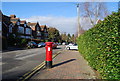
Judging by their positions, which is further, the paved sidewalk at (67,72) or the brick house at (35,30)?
the brick house at (35,30)

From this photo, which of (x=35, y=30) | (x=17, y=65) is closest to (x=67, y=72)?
(x=17, y=65)

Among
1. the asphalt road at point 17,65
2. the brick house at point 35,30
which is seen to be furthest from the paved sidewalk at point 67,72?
the brick house at point 35,30

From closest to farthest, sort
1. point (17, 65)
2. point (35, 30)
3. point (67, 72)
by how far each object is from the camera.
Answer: point (67, 72) → point (17, 65) → point (35, 30)

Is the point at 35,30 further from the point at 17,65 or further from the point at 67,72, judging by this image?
the point at 67,72

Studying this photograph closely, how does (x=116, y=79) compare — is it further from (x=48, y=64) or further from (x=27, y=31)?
(x=27, y=31)

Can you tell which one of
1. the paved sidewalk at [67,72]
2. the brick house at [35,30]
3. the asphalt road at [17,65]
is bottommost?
the paved sidewalk at [67,72]

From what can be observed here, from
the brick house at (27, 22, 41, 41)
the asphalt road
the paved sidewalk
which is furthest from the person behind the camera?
the brick house at (27, 22, 41, 41)

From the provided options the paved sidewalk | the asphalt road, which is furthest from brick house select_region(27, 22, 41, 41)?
the paved sidewalk

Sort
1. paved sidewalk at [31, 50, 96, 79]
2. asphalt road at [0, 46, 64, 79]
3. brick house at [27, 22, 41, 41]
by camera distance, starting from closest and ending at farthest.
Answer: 1. paved sidewalk at [31, 50, 96, 79]
2. asphalt road at [0, 46, 64, 79]
3. brick house at [27, 22, 41, 41]

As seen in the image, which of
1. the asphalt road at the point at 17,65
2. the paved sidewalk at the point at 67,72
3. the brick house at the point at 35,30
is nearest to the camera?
the paved sidewalk at the point at 67,72

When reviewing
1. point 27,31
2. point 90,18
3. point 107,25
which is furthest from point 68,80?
point 27,31

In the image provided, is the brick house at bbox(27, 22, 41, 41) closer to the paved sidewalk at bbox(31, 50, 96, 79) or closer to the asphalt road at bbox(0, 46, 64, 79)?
the asphalt road at bbox(0, 46, 64, 79)

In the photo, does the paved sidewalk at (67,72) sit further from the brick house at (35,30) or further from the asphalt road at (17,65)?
the brick house at (35,30)

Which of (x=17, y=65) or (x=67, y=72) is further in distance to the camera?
(x=17, y=65)
